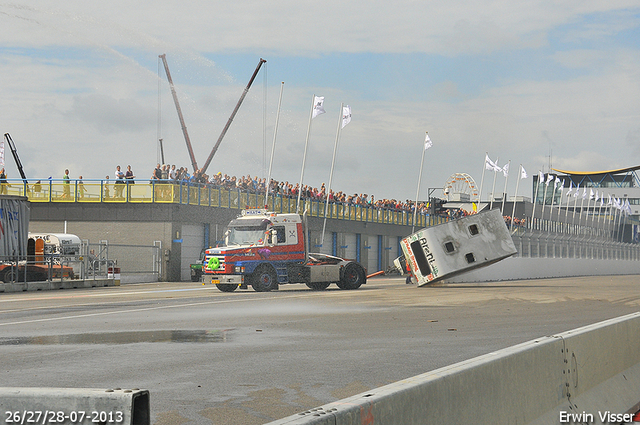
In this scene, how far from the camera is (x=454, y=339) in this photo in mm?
13812

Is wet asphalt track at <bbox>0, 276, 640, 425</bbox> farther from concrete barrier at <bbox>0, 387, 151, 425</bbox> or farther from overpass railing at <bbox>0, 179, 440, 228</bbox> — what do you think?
overpass railing at <bbox>0, 179, 440, 228</bbox>

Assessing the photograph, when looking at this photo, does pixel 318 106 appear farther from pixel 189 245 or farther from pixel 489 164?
pixel 489 164

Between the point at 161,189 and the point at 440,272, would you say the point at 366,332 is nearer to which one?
the point at 440,272

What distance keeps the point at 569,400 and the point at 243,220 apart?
25511 millimetres

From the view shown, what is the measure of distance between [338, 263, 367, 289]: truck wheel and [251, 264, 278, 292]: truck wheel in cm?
356

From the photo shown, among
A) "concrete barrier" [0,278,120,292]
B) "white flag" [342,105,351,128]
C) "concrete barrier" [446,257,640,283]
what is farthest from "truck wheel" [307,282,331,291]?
"white flag" [342,105,351,128]

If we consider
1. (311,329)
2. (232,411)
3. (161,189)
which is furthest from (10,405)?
(161,189)

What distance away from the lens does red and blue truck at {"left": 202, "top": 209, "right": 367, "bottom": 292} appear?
3120 centimetres

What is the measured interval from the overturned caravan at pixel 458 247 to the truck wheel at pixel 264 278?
271 inches

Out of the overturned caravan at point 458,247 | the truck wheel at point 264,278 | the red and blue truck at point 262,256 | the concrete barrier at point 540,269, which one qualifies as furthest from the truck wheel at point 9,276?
the concrete barrier at point 540,269

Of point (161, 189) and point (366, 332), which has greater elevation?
point (161, 189)

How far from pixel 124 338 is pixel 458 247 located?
76.6 ft

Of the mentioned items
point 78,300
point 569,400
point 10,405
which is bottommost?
point 78,300

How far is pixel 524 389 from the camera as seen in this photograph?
6.23 metres
